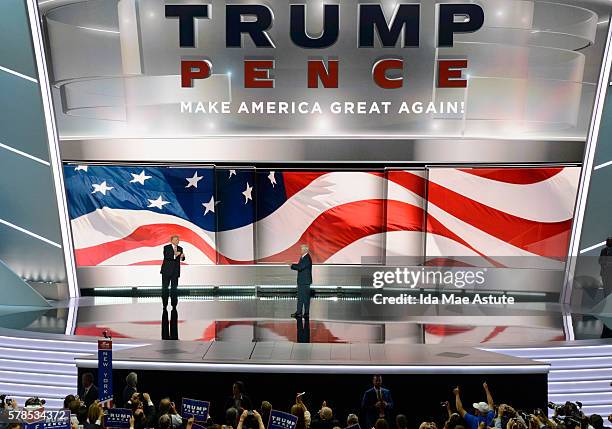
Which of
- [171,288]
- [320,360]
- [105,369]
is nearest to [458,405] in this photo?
[320,360]

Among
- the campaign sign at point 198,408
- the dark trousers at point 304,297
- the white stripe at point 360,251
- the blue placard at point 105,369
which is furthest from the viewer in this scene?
the white stripe at point 360,251

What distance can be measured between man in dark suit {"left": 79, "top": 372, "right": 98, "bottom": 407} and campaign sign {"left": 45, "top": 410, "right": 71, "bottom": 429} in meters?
2.63

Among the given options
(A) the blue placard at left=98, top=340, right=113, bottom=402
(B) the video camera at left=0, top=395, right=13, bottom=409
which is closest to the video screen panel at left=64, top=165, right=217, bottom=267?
(A) the blue placard at left=98, top=340, right=113, bottom=402

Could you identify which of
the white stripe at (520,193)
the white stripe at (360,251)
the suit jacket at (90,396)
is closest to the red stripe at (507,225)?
the white stripe at (520,193)

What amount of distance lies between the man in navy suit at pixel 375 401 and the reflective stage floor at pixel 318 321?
344 centimetres

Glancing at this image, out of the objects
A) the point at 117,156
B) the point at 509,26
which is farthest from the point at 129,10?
the point at 509,26

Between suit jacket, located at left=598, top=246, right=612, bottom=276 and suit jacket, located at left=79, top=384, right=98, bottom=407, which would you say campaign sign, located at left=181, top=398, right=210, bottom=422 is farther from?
suit jacket, located at left=598, top=246, right=612, bottom=276

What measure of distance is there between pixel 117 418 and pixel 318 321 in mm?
8825

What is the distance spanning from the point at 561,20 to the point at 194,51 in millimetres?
7654

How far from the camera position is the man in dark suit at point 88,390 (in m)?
11.3

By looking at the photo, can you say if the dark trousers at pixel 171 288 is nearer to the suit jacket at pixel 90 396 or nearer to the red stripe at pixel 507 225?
the red stripe at pixel 507 225

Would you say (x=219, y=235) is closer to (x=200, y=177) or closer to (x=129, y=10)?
(x=200, y=177)

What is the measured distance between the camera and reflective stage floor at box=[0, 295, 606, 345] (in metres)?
16.0

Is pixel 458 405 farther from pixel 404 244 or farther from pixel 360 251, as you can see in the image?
pixel 360 251
